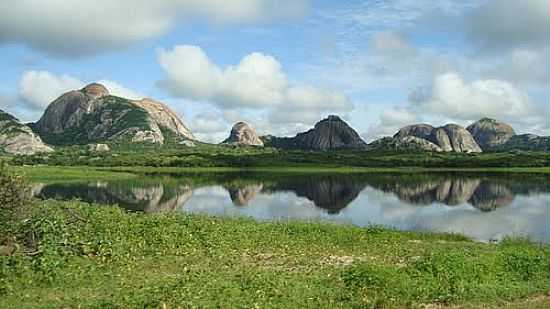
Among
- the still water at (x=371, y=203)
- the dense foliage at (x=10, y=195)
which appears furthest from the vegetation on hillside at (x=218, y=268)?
the still water at (x=371, y=203)

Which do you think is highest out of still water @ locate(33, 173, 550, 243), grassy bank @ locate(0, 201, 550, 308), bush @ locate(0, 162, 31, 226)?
bush @ locate(0, 162, 31, 226)

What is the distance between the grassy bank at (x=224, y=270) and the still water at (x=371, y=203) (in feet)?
70.4

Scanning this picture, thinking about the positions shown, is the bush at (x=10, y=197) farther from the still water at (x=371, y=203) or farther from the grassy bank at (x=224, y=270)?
the still water at (x=371, y=203)

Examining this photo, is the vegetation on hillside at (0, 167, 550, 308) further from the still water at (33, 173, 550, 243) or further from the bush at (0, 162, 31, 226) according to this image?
the still water at (33, 173, 550, 243)

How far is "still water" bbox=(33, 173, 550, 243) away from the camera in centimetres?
5812

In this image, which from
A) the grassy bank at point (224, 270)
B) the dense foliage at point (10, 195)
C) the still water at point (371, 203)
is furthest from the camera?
the still water at point (371, 203)

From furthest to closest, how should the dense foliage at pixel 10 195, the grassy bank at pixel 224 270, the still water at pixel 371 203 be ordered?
the still water at pixel 371 203 < the dense foliage at pixel 10 195 < the grassy bank at pixel 224 270

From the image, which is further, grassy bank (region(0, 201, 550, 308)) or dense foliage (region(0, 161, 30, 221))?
dense foliage (region(0, 161, 30, 221))

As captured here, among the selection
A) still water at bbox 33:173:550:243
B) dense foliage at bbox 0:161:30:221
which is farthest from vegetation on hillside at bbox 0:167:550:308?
still water at bbox 33:173:550:243

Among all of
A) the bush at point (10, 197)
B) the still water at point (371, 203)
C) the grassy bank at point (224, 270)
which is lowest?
the still water at point (371, 203)

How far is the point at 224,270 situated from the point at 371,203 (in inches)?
2555

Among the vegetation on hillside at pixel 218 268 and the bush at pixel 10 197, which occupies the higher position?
the bush at pixel 10 197

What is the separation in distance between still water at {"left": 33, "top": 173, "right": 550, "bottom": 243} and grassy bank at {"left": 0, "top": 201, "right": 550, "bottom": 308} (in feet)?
70.4

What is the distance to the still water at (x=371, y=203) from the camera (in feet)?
191
